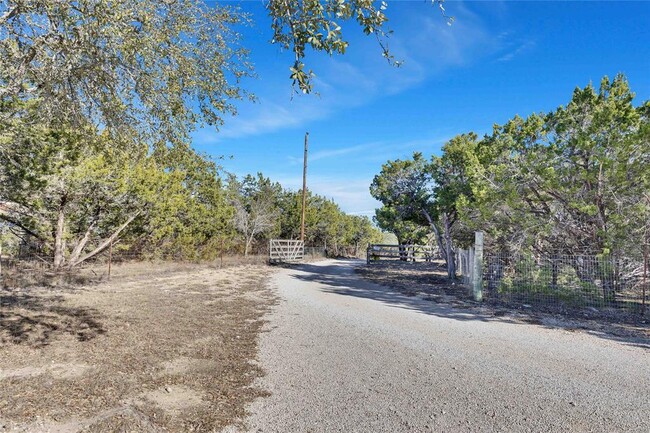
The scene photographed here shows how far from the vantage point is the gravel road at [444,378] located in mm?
3184

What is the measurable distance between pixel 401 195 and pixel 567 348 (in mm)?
13379

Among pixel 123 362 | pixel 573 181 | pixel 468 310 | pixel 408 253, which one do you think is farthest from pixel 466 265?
pixel 408 253

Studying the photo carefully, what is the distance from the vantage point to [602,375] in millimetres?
4320

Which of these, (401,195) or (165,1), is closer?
(165,1)

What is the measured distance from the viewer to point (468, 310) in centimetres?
858

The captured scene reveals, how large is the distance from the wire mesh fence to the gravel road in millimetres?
3084

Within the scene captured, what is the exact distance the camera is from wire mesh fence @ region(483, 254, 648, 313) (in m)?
8.91

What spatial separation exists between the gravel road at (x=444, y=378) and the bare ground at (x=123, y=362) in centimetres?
49

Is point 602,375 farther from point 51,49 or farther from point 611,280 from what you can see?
point 51,49

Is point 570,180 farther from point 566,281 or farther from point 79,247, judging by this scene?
point 79,247

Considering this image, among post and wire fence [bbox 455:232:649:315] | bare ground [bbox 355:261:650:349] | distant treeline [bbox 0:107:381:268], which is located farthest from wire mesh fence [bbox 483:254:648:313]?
distant treeline [bbox 0:107:381:268]

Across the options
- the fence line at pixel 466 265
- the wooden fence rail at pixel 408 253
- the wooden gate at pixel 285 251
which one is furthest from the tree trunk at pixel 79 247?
the wooden fence rail at pixel 408 253

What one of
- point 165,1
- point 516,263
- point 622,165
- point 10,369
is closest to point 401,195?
point 516,263

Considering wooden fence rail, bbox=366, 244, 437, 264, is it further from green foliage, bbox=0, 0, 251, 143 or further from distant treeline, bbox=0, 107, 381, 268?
green foliage, bbox=0, 0, 251, 143
